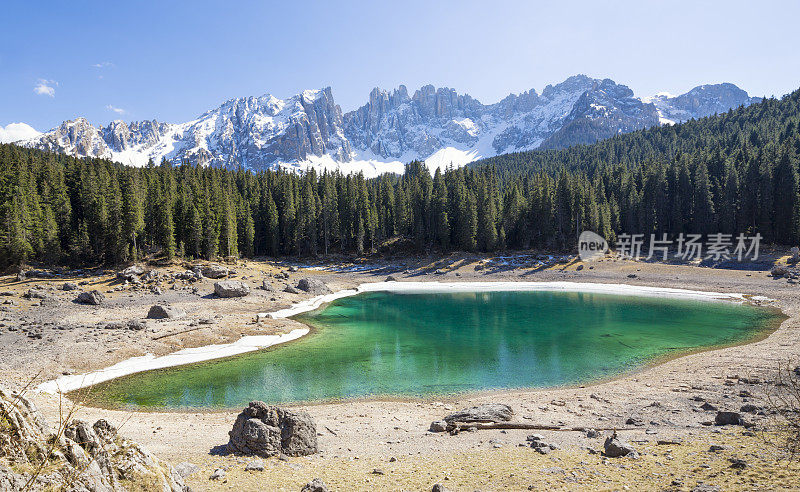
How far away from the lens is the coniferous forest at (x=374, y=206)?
193 ft

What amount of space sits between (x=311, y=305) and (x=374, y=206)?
47860 mm

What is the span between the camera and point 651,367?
79.2ft

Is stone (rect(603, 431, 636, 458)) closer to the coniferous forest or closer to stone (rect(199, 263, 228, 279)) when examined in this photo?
stone (rect(199, 263, 228, 279))

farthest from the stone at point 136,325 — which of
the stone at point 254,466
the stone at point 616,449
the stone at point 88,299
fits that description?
the stone at point 616,449

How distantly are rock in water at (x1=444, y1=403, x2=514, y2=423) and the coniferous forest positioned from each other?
2274 inches

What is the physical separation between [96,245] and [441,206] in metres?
65.0

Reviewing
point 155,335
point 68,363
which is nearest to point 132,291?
point 155,335

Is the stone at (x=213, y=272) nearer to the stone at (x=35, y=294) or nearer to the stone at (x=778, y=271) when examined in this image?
the stone at (x=35, y=294)

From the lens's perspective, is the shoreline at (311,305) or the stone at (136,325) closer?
the shoreline at (311,305)

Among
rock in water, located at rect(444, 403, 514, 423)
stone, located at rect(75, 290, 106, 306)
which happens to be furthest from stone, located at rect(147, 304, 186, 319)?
rock in water, located at rect(444, 403, 514, 423)

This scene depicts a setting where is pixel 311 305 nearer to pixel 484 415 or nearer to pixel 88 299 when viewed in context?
pixel 88 299

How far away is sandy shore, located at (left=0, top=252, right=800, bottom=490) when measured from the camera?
33.7 ft

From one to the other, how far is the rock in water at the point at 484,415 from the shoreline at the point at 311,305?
8.41 metres

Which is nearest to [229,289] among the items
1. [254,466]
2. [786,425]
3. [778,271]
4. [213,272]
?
[213,272]
